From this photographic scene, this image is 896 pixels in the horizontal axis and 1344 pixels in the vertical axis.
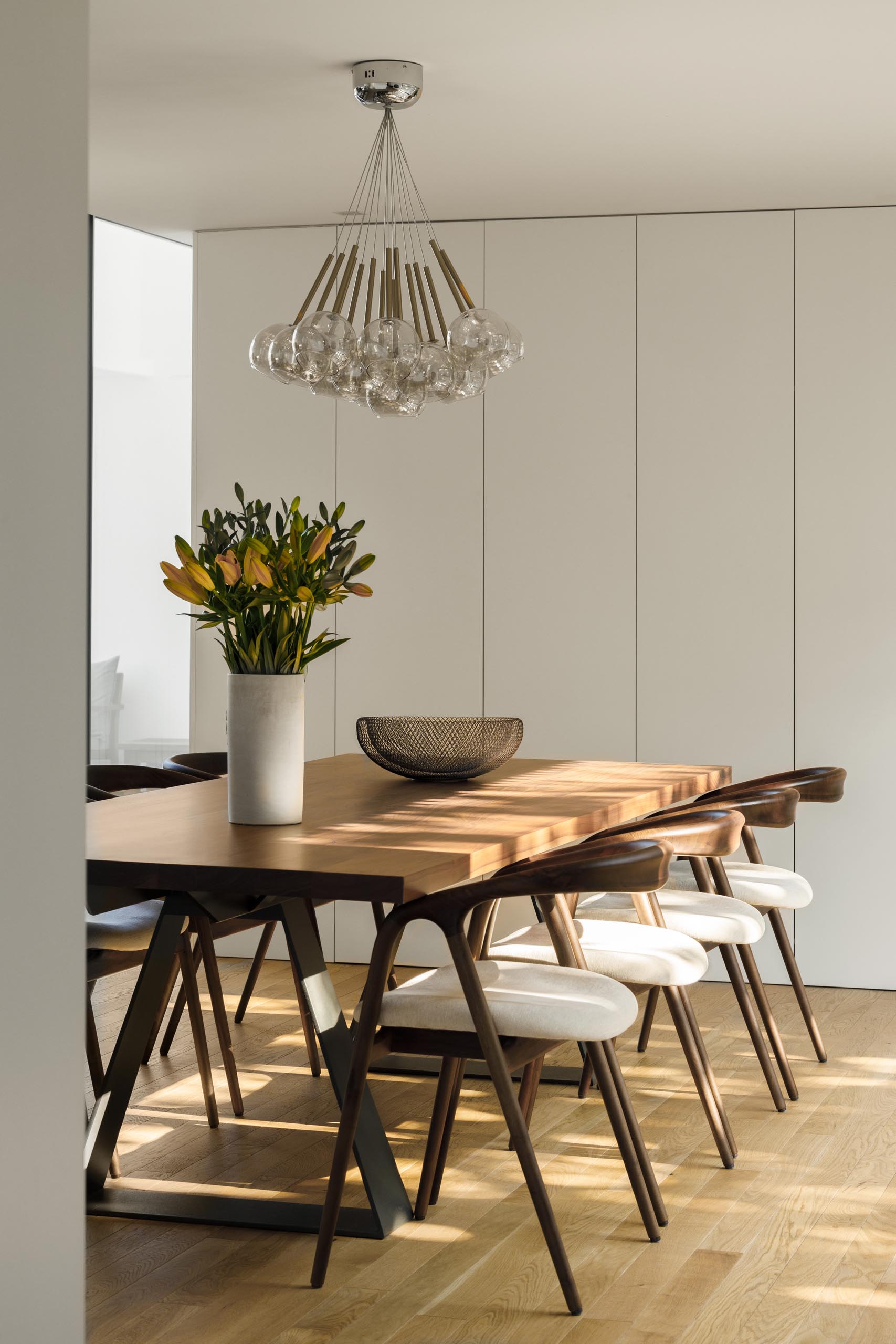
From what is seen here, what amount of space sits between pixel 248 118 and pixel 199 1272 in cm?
321

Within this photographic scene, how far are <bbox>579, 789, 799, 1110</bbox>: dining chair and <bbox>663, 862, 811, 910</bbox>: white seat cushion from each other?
36 mm

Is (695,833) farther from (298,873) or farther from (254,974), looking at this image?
(254,974)

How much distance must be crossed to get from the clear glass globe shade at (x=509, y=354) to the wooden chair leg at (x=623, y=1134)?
1715 millimetres

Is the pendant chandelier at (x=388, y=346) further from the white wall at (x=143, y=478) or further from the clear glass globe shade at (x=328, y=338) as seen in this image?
the white wall at (x=143, y=478)

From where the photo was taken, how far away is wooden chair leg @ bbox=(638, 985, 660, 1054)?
426 cm

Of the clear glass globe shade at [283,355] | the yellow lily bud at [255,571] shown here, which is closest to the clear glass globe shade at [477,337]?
the clear glass globe shade at [283,355]

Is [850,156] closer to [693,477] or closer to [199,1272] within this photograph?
[693,477]

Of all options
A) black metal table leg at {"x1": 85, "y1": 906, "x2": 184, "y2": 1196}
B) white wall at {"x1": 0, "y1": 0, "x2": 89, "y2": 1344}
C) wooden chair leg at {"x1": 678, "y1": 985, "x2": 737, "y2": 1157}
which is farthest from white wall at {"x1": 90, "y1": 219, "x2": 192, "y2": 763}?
white wall at {"x1": 0, "y1": 0, "x2": 89, "y2": 1344}

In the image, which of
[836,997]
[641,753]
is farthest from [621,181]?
[836,997]

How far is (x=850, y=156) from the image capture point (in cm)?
462

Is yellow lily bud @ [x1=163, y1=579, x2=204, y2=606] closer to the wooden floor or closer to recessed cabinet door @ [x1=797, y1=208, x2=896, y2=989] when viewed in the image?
the wooden floor

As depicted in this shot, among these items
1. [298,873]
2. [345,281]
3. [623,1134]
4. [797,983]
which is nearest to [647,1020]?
[797,983]

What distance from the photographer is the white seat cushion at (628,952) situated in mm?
3023

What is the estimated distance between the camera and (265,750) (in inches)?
121
